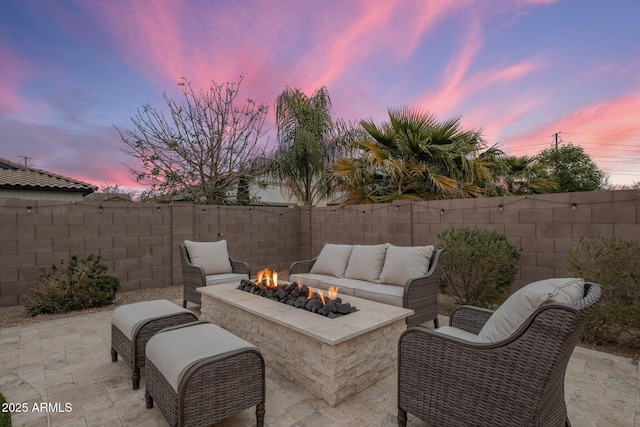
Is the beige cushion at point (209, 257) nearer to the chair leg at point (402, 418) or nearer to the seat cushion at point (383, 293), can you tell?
the seat cushion at point (383, 293)

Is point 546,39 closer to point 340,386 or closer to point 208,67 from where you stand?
point 340,386

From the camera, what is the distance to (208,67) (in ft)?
25.3

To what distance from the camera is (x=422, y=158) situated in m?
6.01

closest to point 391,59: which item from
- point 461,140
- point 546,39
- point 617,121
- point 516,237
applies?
point 461,140

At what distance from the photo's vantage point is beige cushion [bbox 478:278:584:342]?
147 centimetres

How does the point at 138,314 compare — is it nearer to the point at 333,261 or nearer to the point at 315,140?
the point at 333,261

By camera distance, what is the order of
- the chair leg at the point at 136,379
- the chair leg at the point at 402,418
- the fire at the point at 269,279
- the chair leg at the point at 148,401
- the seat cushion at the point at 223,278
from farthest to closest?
the seat cushion at the point at 223,278
the fire at the point at 269,279
the chair leg at the point at 136,379
the chair leg at the point at 148,401
the chair leg at the point at 402,418

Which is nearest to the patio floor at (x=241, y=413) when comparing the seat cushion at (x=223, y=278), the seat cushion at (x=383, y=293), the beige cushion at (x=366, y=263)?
the seat cushion at (x=383, y=293)

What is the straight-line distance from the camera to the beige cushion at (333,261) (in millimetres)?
4383

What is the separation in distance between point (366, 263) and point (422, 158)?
2.89 metres

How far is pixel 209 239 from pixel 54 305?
8.82 feet

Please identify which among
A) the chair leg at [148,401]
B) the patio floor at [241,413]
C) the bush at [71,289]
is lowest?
the patio floor at [241,413]

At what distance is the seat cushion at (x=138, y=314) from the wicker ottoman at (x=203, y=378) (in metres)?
0.51

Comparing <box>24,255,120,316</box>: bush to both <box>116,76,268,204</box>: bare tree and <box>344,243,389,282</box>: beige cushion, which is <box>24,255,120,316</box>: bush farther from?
<box>116,76,268,204</box>: bare tree
